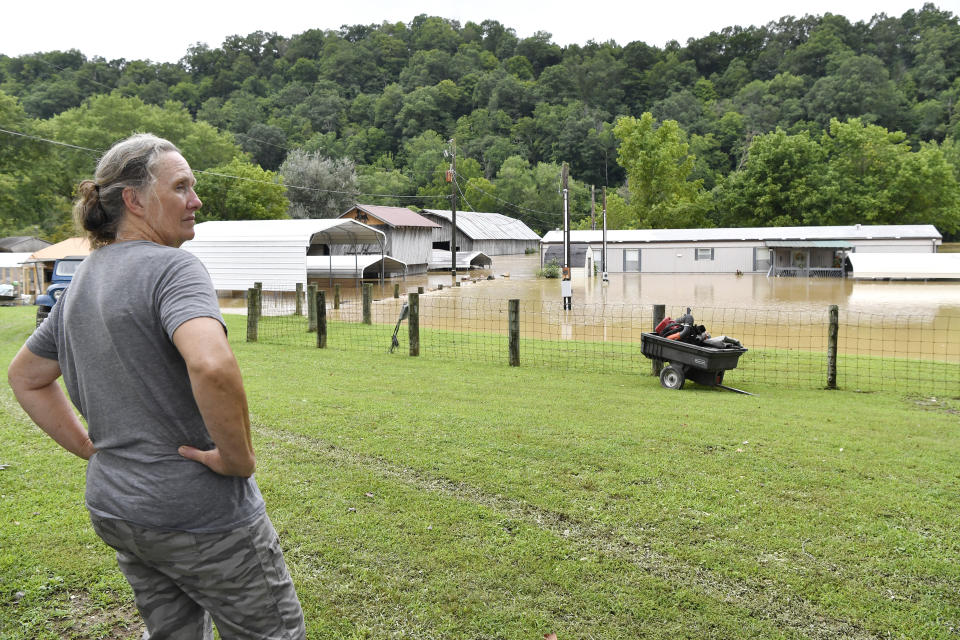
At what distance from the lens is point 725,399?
926 centimetres

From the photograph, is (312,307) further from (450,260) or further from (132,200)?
(450,260)

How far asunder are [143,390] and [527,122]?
12330cm

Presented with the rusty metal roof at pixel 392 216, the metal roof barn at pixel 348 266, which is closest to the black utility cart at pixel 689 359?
the metal roof barn at pixel 348 266

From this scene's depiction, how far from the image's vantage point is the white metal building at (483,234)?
6019 centimetres

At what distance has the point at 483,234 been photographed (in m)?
63.9

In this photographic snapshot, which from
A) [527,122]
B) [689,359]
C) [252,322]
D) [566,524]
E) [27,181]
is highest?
[527,122]

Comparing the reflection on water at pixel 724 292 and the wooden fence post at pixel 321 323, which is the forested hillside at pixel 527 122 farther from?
the wooden fence post at pixel 321 323

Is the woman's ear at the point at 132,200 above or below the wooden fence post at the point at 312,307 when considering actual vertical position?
above

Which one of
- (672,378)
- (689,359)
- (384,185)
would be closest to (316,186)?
(384,185)

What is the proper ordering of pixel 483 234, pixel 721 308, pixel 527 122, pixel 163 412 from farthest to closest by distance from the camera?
pixel 527 122 → pixel 483 234 → pixel 721 308 → pixel 163 412

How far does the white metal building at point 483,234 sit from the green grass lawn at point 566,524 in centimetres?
4691

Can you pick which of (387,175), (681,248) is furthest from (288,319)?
(387,175)

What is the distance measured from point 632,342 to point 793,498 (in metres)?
11.1

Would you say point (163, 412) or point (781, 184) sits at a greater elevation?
point (781, 184)
